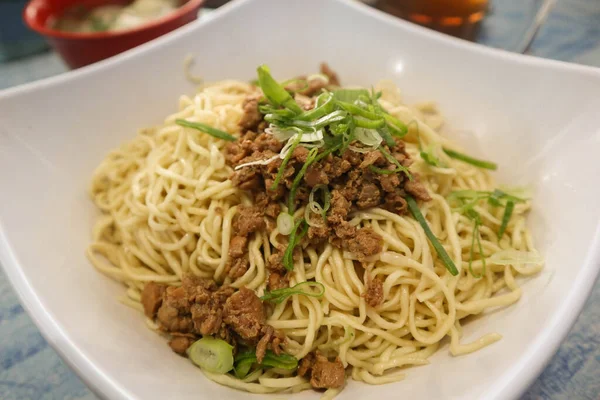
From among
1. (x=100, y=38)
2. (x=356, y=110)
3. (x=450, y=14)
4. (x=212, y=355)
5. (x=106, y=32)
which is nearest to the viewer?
(x=212, y=355)

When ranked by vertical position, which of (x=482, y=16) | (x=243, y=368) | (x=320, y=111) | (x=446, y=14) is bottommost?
(x=243, y=368)

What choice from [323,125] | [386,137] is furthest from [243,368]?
[386,137]

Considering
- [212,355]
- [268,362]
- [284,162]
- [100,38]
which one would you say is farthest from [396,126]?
[100,38]

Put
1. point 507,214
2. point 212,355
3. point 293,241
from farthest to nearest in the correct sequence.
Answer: point 507,214
point 293,241
point 212,355

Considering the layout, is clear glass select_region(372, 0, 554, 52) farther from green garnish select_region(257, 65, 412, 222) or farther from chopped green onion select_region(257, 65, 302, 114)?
chopped green onion select_region(257, 65, 302, 114)

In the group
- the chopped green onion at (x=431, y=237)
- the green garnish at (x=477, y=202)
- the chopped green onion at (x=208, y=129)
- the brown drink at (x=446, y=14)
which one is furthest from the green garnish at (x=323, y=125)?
the brown drink at (x=446, y=14)

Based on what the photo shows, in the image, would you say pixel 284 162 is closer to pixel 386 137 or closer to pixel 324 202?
pixel 324 202

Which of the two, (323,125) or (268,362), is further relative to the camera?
(323,125)

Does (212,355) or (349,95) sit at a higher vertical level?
(349,95)
